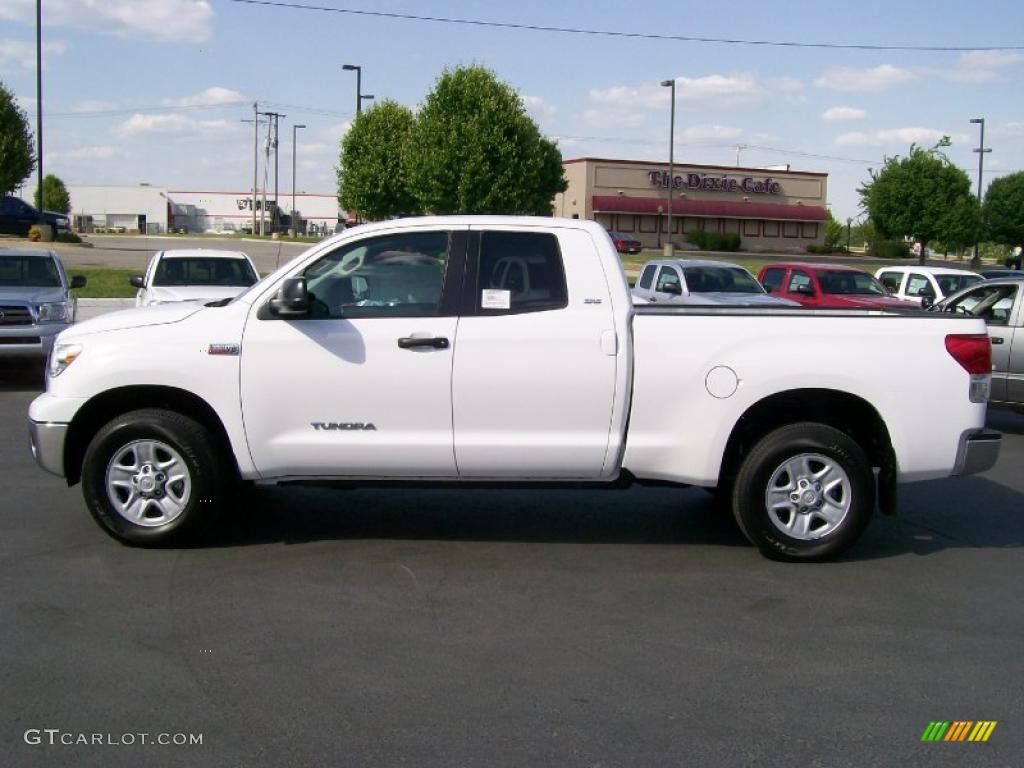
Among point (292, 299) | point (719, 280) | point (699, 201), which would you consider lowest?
point (292, 299)

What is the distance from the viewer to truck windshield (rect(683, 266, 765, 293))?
18.6 meters

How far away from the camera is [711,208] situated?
246 ft

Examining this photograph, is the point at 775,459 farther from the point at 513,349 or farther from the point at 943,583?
the point at 513,349

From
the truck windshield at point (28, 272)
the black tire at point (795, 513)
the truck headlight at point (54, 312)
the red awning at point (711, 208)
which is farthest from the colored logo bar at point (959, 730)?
the red awning at point (711, 208)

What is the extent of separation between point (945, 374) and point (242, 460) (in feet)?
13.6

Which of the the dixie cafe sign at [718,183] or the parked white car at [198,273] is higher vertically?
the the dixie cafe sign at [718,183]

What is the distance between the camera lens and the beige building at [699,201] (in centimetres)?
7288

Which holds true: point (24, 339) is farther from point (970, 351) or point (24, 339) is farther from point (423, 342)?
point (970, 351)

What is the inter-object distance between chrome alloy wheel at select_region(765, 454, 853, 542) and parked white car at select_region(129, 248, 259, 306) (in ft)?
34.4

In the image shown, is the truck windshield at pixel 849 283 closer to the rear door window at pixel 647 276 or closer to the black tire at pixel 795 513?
the rear door window at pixel 647 276

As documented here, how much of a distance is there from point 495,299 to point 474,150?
33328mm

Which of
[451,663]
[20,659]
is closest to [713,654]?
[451,663]

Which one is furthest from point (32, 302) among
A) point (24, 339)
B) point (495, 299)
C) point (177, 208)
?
point (177, 208)

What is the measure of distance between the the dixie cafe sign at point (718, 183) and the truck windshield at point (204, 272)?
59.9m
